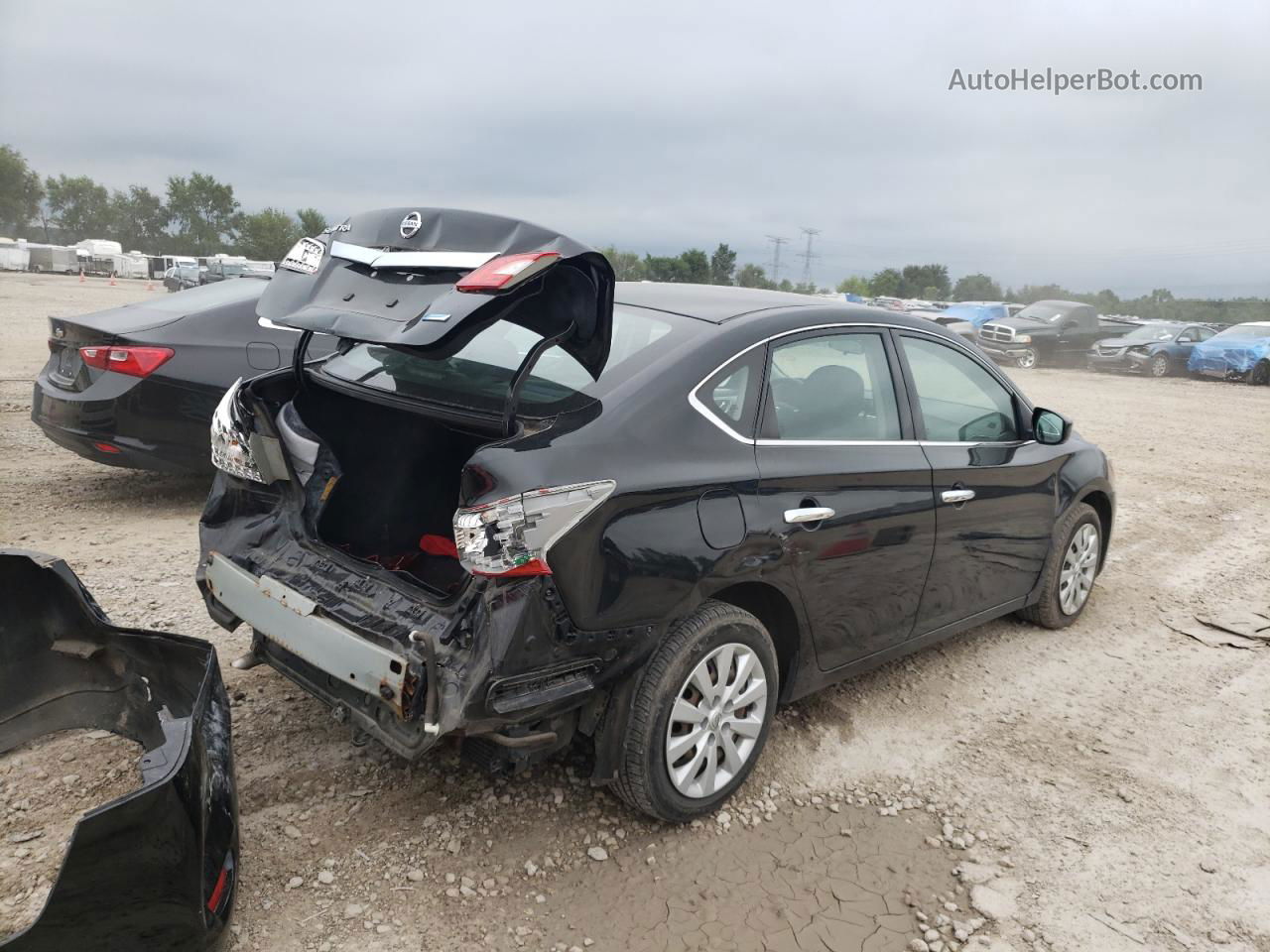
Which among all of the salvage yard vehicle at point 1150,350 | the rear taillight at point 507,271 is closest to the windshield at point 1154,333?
the salvage yard vehicle at point 1150,350

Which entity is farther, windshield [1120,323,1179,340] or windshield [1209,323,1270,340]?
windshield [1120,323,1179,340]

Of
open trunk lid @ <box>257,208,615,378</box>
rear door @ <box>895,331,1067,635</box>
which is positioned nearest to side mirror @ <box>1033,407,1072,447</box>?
rear door @ <box>895,331,1067,635</box>

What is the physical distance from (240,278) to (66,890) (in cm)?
579

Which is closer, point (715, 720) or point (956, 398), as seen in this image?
point (715, 720)

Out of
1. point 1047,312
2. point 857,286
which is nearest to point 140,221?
point 857,286

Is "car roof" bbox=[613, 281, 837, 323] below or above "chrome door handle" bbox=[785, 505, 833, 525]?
above

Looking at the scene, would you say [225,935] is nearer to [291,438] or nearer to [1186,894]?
[291,438]

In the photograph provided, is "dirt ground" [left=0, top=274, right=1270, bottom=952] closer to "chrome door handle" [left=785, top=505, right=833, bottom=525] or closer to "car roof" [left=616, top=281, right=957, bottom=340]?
"chrome door handle" [left=785, top=505, right=833, bottom=525]

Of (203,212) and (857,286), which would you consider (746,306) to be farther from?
(203,212)

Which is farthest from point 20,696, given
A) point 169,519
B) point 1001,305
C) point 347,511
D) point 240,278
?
point 1001,305

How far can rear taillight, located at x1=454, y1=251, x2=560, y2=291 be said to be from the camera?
7.74 ft

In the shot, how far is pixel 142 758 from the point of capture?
2148 mm

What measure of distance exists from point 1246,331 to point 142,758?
2377cm

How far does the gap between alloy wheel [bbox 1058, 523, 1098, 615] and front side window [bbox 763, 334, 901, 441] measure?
1773 mm
